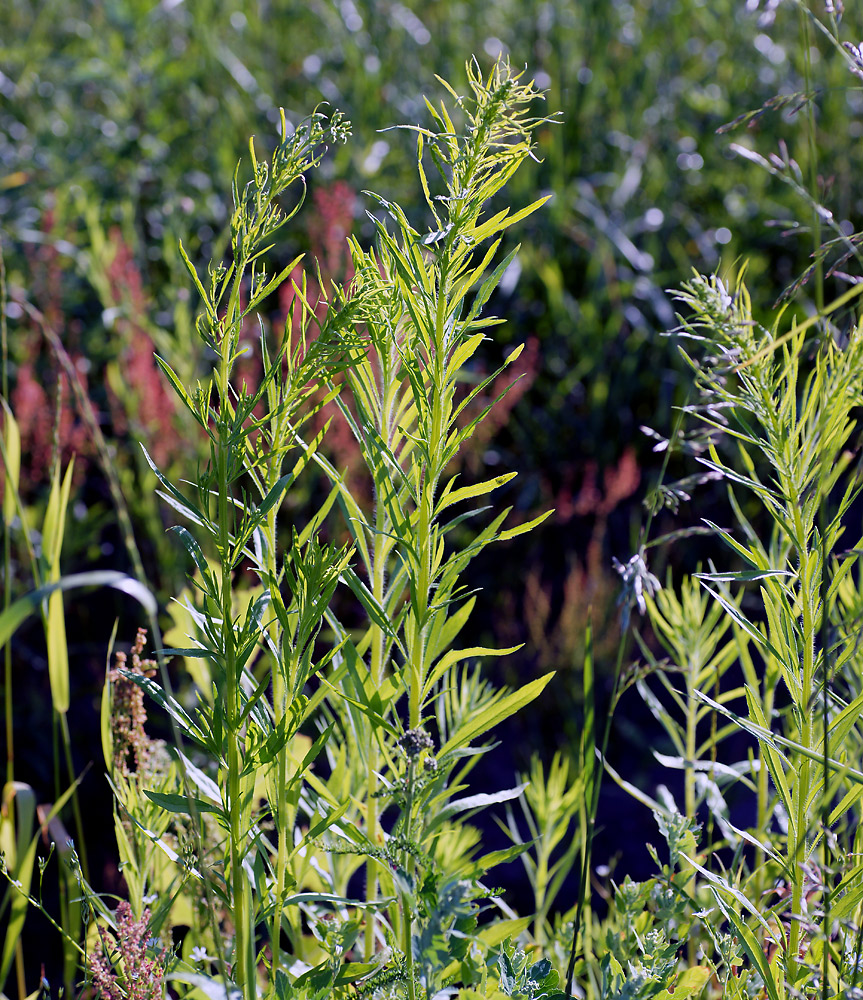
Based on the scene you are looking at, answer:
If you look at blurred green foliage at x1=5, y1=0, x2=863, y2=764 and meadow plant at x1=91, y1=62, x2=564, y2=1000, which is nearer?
meadow plant at x1=91, y1=62, x2=564, y2=1000

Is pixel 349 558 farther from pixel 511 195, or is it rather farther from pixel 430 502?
pixel 511 195

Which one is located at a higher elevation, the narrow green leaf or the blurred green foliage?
the blurred green foliage

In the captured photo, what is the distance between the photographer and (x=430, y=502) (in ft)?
2.68

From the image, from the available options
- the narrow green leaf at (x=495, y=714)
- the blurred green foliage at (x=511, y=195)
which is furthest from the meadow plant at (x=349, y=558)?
the blurred green foliage at (x=511, y=195)

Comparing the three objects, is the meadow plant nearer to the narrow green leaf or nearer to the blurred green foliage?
the narrow green leaf

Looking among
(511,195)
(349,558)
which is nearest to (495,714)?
(349,558)

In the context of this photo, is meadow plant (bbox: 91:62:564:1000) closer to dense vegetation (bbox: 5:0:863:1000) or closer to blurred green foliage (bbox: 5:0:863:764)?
dense vegetation (bbox: 5:0:863:1000)

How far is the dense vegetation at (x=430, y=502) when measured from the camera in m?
0.81

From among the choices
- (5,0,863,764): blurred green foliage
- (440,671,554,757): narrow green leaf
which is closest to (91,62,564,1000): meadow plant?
(440,671,554,757): narrow green leaf

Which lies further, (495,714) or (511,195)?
(511,195)

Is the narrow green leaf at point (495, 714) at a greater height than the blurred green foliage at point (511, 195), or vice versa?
the blurred green foliage at point (511, 195)

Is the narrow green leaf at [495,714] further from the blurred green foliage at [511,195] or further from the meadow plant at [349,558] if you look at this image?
the blurred green foliage at [511,195]

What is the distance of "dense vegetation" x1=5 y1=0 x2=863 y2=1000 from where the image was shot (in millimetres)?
814

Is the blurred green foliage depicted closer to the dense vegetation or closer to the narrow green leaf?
the dense vegetation
